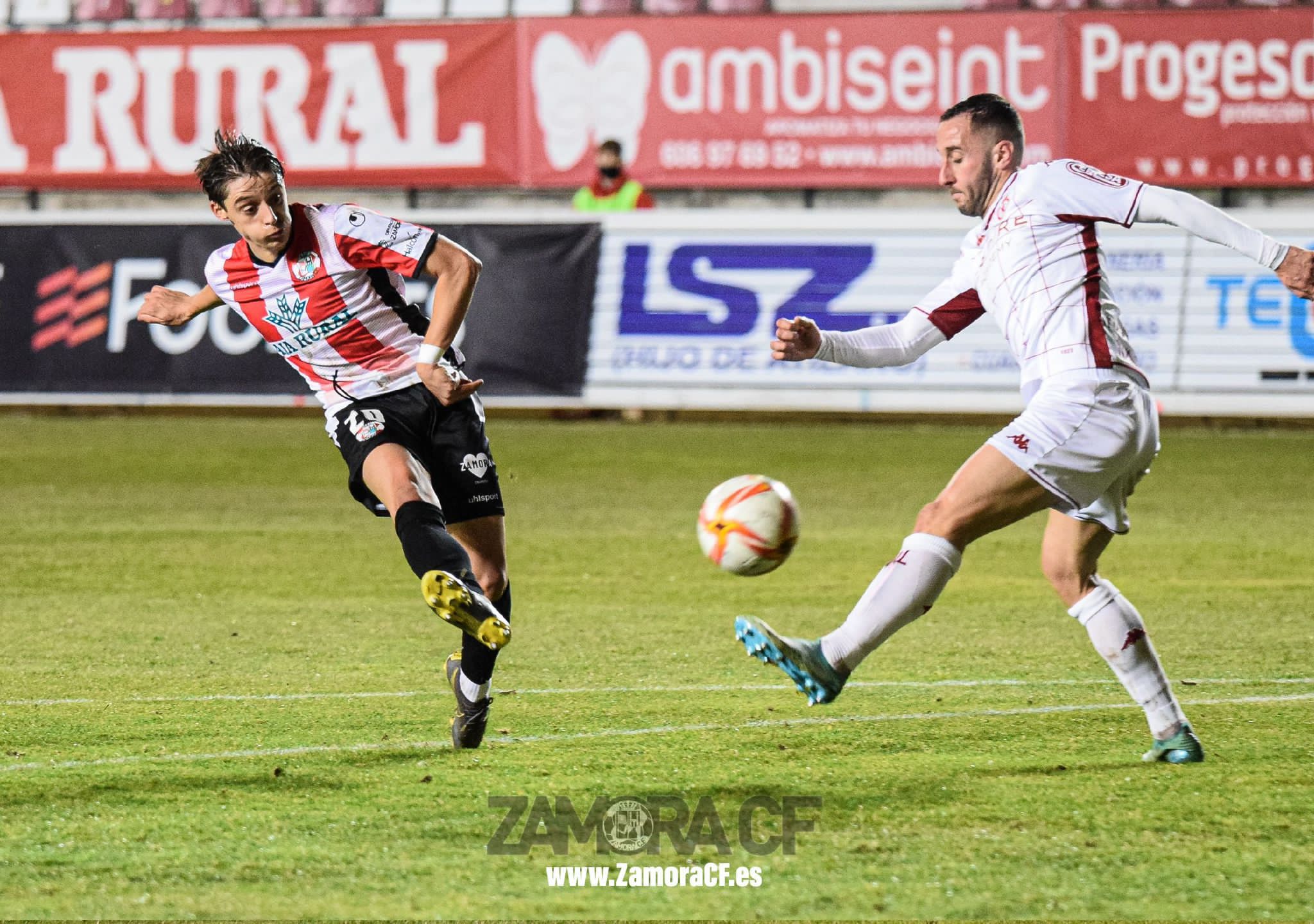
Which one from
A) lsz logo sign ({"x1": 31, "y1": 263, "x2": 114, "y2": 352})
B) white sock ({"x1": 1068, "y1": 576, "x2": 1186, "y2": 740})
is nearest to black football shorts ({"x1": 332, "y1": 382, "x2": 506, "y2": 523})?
white sock ({"x1": 1068, "y1": 576, "x2": 1186, "y2": 740})

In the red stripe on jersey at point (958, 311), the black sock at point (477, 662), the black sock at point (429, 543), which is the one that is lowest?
the black sock at point (477, 662)

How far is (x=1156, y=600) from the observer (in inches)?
360

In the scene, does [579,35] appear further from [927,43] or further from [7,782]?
[7,782]

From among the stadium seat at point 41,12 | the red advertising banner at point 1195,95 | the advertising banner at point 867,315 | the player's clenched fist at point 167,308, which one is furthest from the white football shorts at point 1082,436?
the stadium seat at point 41,12

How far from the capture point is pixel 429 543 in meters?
5.41

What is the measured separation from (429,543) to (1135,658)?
81.8 inches

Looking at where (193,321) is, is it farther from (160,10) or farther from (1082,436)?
(1082,436)

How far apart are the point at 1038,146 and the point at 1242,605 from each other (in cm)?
1261

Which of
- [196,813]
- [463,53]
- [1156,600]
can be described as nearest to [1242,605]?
[1156,600]

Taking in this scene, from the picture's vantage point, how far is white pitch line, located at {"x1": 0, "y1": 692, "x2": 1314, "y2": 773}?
5.62m

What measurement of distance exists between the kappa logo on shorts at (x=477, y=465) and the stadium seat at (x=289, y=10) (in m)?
17.6

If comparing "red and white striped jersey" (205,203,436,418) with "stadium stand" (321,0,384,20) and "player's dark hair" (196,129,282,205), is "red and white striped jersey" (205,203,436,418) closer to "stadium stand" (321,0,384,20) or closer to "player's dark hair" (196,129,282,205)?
"player's dark hair" (196,129,282,205)

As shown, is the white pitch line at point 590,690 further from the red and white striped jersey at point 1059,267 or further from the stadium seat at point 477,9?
the stadium seat at point 477,9

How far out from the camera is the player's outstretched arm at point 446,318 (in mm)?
5758
